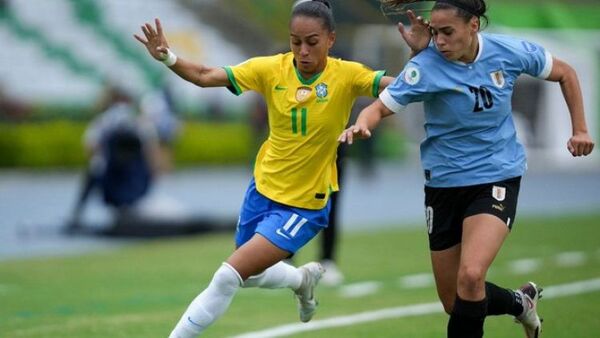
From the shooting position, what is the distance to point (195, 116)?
34.8m

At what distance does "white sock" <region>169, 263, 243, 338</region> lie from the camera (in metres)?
7.01

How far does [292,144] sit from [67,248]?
923cm

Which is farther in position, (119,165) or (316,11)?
(119,165)

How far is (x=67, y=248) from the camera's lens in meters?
16.1

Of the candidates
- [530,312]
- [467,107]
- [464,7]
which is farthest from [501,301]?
[464,7]

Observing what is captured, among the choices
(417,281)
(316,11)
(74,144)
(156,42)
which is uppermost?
(316,11)

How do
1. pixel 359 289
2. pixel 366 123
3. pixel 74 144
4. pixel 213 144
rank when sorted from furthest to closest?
pixel 213 144, pixel 74 144, pixel 359 289, pixel 366 123

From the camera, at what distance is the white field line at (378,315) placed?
8.87 metres

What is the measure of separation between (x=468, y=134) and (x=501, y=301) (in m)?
1.15

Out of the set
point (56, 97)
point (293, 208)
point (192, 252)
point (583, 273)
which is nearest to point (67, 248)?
point (192, 252)

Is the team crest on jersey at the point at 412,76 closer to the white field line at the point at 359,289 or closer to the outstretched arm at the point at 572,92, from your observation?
the outstretched arm at the point at 572,92

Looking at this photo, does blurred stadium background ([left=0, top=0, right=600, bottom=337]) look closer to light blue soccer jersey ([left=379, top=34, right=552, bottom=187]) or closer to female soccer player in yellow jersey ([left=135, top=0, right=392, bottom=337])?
female soccer player in yellow jersey ([left=135, top=0, right=392, bottom=337])

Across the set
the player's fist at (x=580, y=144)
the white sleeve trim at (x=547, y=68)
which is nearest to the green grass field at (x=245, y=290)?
the player's fist at (x=580, y=144)

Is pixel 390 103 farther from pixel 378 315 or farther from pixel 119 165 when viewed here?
pixel 119 165
